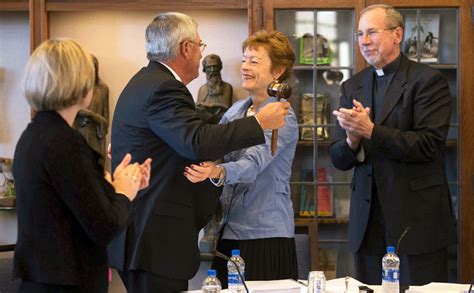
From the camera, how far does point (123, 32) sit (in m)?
5.57

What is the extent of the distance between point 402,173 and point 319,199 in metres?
1.20

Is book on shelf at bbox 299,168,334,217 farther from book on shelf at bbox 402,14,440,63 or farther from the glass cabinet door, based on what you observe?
book on shelf at bbox 402,14,440,63

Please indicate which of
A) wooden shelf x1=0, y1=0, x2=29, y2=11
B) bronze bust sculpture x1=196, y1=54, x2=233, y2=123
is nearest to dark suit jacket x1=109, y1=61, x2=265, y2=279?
bronze bust sculpture x1=196, y1=54, x2=233, y2=123

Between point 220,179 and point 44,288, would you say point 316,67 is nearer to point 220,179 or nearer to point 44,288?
point 220,179

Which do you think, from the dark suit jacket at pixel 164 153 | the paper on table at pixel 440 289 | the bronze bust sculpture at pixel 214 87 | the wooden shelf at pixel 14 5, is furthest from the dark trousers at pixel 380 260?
the wooden shelf at pixel 14 5

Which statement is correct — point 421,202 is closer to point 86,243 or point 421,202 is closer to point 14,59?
point 86,243

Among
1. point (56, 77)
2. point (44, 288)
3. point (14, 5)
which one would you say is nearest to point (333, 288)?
point (44, 288)

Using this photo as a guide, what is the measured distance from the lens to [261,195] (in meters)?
3.30

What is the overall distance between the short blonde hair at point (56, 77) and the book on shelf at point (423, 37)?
305 centimetres

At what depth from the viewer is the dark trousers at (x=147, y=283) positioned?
278cm

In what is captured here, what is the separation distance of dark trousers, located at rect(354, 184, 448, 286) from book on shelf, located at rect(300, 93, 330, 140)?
1.16 m

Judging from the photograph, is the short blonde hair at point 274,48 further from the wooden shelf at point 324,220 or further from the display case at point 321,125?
the wooden shelf at point 324,220

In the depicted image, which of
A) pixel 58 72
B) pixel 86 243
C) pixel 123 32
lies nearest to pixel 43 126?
pixel 58 72

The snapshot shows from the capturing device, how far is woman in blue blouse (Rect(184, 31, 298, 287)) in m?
3.26
